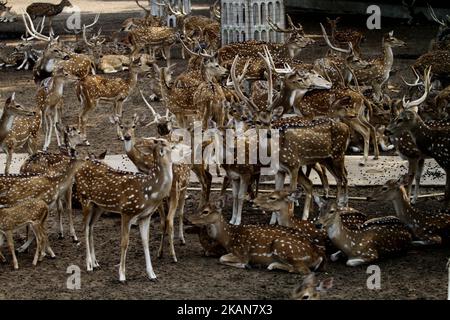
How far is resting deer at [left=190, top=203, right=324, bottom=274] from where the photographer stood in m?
8.52

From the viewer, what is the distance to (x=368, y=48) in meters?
19.5

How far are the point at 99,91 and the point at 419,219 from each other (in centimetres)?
526

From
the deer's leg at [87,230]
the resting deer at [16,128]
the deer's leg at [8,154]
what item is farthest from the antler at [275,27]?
the deer's leg at [87,230]

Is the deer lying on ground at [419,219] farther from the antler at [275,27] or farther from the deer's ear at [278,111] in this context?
the antler at [275,27]

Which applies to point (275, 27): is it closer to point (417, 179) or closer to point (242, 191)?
point (417, 179)

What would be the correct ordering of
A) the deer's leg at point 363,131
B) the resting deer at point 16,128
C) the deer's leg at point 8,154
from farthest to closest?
1. the deer's leg at point 363,131
2. the deer's leg at point 8,154
3. the resting deer at point 16,128

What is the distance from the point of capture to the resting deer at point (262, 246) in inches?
336

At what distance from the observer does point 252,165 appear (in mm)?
9758

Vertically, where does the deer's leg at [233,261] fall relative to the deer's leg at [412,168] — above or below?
below

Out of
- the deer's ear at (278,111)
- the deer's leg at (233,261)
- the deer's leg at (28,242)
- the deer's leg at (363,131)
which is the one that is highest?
the deer's ear at (278,111)

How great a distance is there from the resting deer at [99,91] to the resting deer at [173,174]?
3.17 m

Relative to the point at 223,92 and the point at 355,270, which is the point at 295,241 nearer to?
the point at 355,270

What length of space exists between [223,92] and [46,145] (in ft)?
7.56

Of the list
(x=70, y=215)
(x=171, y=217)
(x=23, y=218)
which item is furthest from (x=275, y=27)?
(x=23, y=218)
